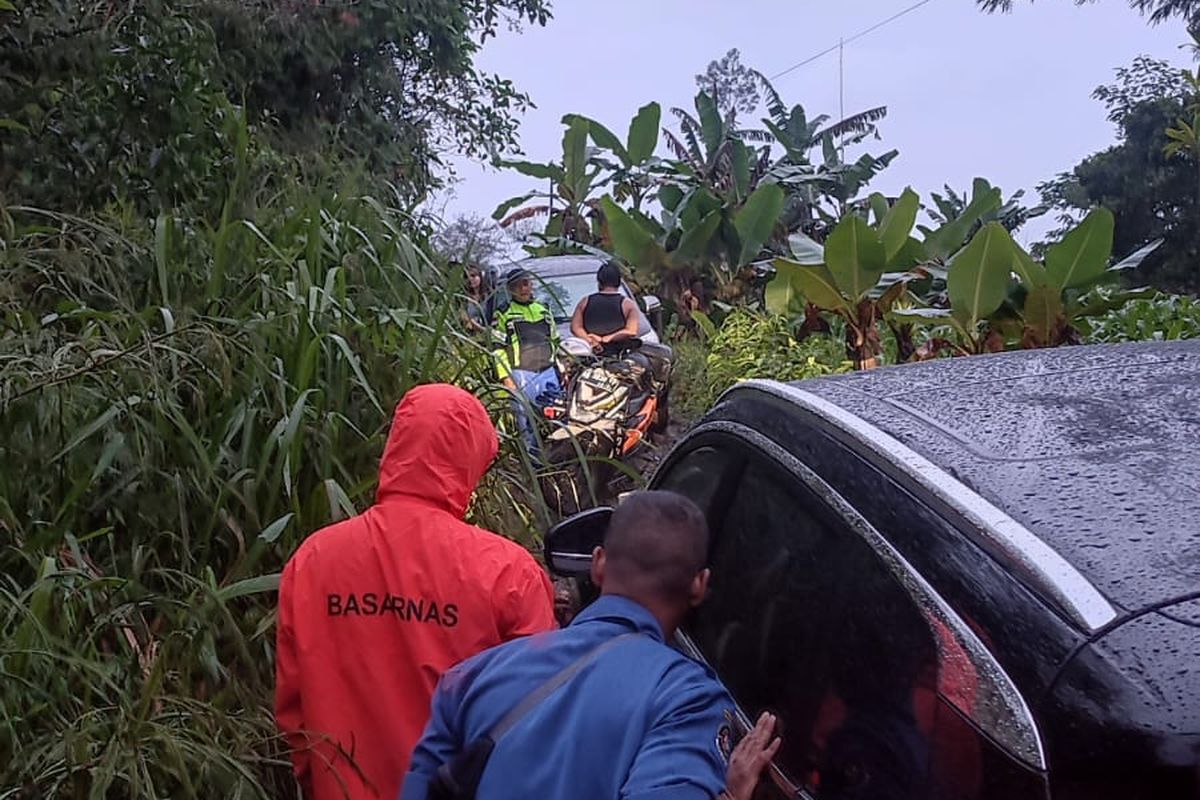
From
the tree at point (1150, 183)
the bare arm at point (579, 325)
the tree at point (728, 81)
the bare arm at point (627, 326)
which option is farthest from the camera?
the tree at point (728, 81)

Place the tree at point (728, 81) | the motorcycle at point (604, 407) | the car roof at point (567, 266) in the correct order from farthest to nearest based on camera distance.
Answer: the tree at point (728, 81) < the car roof at point (567, 266) < the motorcycle at point (604, 407)

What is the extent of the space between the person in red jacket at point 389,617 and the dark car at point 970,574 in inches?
20.7

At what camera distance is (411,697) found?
2.93m

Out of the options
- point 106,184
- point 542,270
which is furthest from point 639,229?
point 106,184

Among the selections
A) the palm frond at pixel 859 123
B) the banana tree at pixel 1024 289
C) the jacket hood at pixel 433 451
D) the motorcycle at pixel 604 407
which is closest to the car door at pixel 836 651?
the jacket hood at pixel 433 451

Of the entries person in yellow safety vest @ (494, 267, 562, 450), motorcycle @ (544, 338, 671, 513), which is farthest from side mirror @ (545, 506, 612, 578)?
motorcycle @ (544, 338, 671, 513)

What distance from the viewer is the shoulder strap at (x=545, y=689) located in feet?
6.75

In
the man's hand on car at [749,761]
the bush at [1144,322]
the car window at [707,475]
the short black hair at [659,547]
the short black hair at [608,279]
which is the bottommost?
the bush at [1144,322]

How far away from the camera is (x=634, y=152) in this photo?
2023 cm

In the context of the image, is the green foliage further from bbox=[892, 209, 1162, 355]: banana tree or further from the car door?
the car door

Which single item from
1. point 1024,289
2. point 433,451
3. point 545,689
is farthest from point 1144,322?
point 545,689

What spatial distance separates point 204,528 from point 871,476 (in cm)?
241

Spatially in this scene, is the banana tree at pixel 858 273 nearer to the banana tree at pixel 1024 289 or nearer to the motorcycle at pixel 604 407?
the banana tree at pixel 1024 289

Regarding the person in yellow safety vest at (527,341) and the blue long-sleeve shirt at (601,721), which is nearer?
the blue long-sleeve shirt at (601,721)
